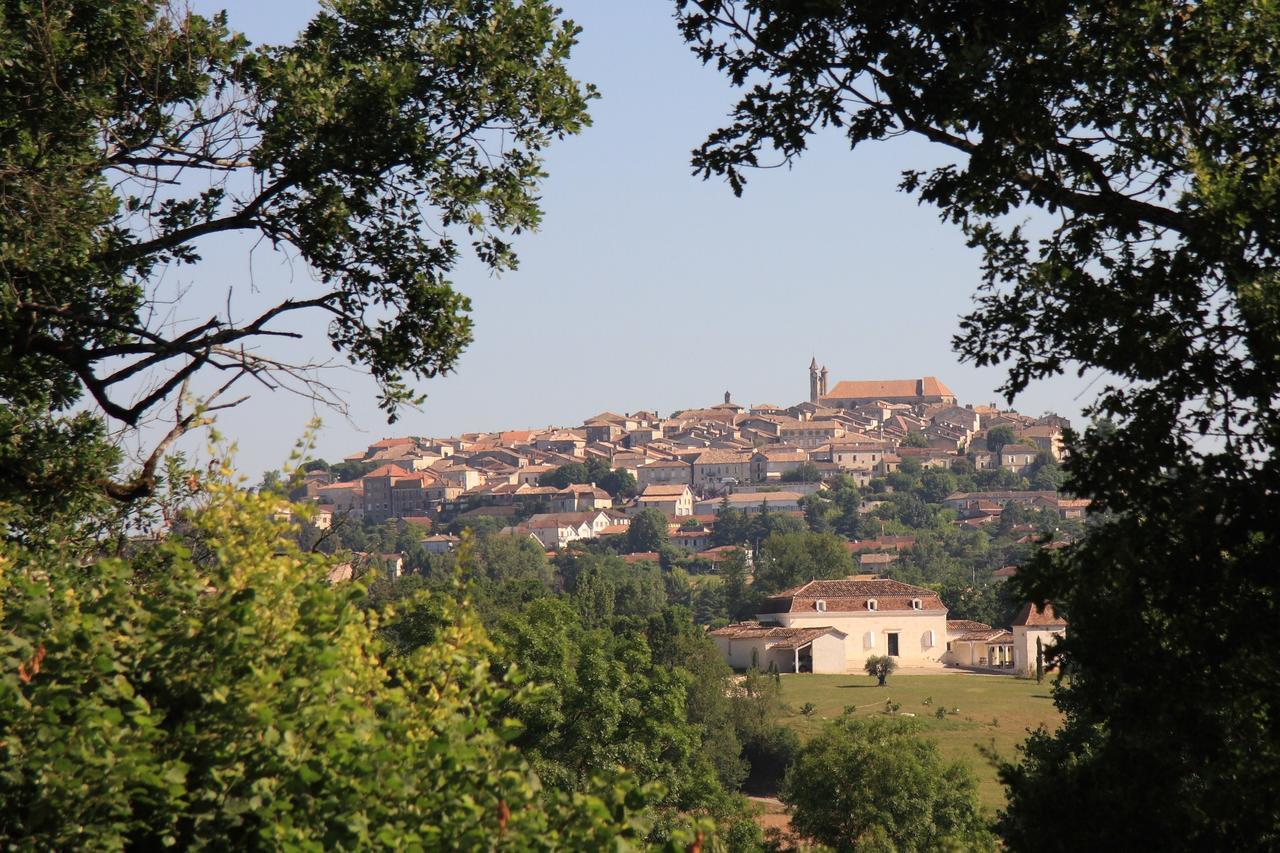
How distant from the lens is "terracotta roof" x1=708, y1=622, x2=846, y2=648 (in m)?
68.6

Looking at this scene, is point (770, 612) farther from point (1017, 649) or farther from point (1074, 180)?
point (1074, 180)

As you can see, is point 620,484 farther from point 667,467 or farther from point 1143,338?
point 1143,338

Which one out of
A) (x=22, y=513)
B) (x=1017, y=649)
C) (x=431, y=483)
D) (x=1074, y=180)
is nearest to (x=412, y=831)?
(x=1074, y=180)

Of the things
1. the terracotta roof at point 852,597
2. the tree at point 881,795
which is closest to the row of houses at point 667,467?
the terracotta roof at point 852,597

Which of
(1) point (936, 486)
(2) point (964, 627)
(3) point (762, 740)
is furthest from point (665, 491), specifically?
(3) point (762, 740)

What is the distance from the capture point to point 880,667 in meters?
63.7

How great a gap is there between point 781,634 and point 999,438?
12211cm

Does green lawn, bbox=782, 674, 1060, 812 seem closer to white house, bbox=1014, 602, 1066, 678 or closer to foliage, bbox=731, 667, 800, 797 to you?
foliage, bbox=731, 667, 800, 797

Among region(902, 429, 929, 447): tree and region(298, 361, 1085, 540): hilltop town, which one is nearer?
region(298, 361, 1085, 540): hilltop town

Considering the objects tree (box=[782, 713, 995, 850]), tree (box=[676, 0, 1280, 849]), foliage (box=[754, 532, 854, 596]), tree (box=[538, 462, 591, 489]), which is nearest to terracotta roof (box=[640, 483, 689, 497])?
tree (box=[538, 462, 591, 489])

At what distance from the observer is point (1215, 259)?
622 centimetres

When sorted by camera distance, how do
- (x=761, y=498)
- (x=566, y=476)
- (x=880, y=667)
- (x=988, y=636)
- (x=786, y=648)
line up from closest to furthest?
(x=880, y=667), (x=786, y=648), (x=988, y=636), (x=761, y=498), (x=566, y=476)

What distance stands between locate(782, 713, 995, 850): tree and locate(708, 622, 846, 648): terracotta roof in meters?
37.3

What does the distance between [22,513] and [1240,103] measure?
686 centimetres
